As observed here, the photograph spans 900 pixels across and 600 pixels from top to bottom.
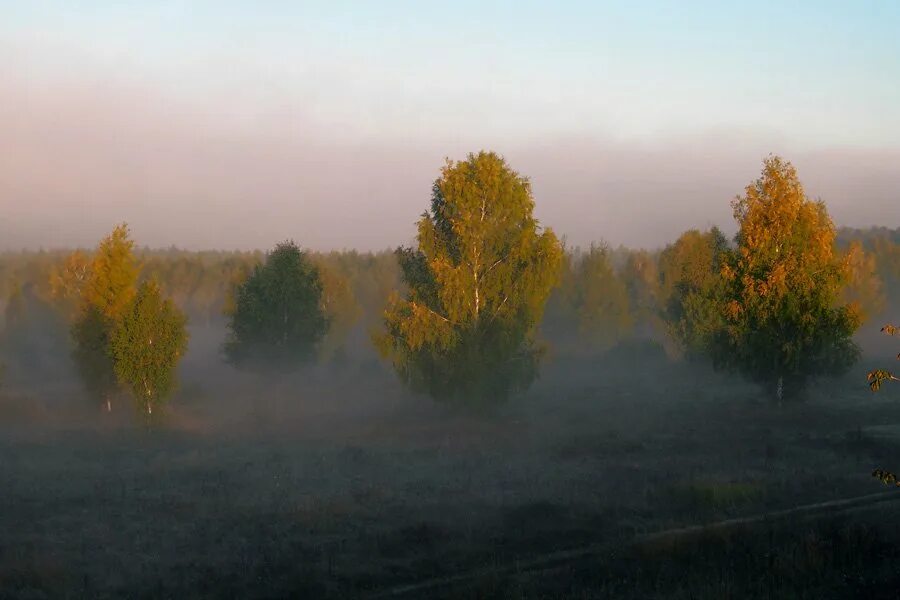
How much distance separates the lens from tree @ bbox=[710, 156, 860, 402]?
32219 millimetres

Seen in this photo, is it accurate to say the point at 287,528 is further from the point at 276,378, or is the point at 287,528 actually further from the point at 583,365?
the point at 583,365

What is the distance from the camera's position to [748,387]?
47406 mm

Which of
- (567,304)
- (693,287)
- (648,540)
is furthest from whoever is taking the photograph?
(567,304)

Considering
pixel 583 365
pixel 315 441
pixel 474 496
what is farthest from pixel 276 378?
pixel 583 365

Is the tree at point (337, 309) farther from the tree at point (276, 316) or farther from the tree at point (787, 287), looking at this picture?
the tree at point (787, 287)

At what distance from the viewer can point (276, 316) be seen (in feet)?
144

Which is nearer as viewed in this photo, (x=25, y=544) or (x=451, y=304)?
(x=25, y=544)

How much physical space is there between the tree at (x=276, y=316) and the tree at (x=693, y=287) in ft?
73.6

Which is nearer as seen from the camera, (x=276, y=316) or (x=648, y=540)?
(x=648, y=540)

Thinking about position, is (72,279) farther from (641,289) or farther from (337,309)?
(641,289)

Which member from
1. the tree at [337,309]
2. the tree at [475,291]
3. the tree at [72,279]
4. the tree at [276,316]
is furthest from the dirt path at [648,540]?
the tree at [72,279]

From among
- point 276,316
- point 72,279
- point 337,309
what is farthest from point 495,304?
point 72,279

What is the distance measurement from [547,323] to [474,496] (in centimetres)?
5612

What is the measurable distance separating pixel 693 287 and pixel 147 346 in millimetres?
32529
